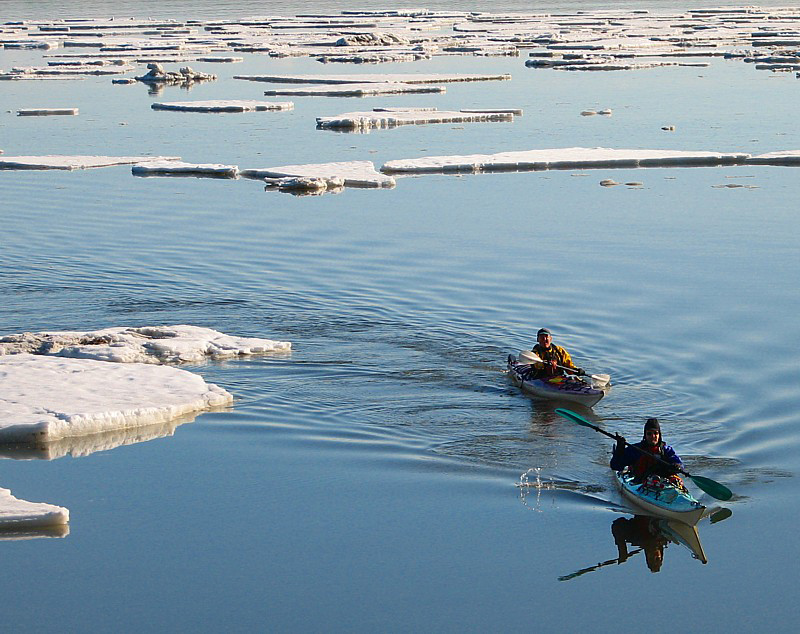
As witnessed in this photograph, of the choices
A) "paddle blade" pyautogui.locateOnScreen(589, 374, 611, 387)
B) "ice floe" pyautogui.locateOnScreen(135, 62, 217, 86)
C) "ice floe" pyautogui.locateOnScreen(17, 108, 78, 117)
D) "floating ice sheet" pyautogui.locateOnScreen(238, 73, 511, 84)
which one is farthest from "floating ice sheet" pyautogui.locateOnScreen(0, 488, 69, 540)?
"ice floe" pyautogui.locateOnScreen(135, 62, 217, 86)

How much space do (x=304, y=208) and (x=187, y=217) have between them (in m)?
2.48

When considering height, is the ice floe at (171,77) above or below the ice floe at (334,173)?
above

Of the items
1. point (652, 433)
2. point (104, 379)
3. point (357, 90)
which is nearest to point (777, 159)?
point (357, 90)

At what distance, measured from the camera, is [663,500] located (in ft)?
40.7

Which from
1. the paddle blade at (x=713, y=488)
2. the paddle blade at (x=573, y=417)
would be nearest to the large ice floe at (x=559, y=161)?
the paddle blade at (x=573, y=417)

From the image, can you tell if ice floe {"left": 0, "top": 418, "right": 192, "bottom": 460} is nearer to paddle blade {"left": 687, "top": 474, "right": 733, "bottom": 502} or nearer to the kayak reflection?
the kayak reflection

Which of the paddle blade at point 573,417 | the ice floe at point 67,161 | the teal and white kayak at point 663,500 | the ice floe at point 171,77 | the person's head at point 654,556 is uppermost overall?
the ice floe at point 171,77

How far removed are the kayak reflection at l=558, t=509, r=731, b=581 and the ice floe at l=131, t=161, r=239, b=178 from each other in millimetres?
19343

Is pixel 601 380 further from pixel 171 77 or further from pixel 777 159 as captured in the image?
pixel 171 77

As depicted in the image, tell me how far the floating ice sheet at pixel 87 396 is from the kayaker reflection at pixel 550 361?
3711 millimetres

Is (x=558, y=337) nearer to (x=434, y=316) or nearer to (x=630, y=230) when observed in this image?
(x=434, y=316)

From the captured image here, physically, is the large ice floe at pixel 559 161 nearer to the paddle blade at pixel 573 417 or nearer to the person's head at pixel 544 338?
the person's head at pixel 544 338

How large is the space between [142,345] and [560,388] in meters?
5.42

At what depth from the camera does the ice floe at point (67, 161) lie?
31594mm
